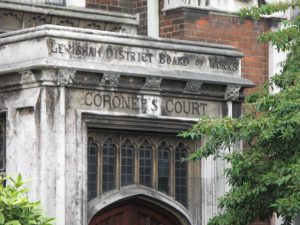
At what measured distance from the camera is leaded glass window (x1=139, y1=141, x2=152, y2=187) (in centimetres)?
2261

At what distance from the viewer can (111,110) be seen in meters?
21.9

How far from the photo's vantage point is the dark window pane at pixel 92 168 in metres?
21.9

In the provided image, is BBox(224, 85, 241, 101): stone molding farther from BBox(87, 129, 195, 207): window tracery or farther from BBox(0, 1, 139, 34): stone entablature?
BBox(0, 1, 139, 34): stone entablature

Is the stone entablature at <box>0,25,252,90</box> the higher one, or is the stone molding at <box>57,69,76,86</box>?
the stone entablature at <box>0,25,252,90</box>

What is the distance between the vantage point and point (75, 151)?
21.4m

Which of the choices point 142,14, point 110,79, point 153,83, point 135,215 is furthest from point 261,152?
point 142,14

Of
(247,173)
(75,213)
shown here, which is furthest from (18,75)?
(247,173)

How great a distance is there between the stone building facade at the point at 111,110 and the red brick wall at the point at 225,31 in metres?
0.05

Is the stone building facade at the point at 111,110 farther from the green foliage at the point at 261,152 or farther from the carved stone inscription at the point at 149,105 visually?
the green foliage at the point at 261,152

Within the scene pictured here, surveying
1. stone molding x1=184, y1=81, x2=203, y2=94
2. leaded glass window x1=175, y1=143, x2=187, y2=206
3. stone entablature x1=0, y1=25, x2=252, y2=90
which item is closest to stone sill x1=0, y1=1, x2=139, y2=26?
stone entablature x1=0, y1=25, x2=252, y2=90

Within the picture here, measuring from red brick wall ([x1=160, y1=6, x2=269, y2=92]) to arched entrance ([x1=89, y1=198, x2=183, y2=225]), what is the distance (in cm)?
341

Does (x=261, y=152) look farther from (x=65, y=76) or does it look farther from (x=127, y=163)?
(x=65, y=76)

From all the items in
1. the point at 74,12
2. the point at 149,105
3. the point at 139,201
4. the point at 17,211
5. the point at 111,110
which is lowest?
the point at 17,211

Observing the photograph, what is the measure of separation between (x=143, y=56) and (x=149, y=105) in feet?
2.61
